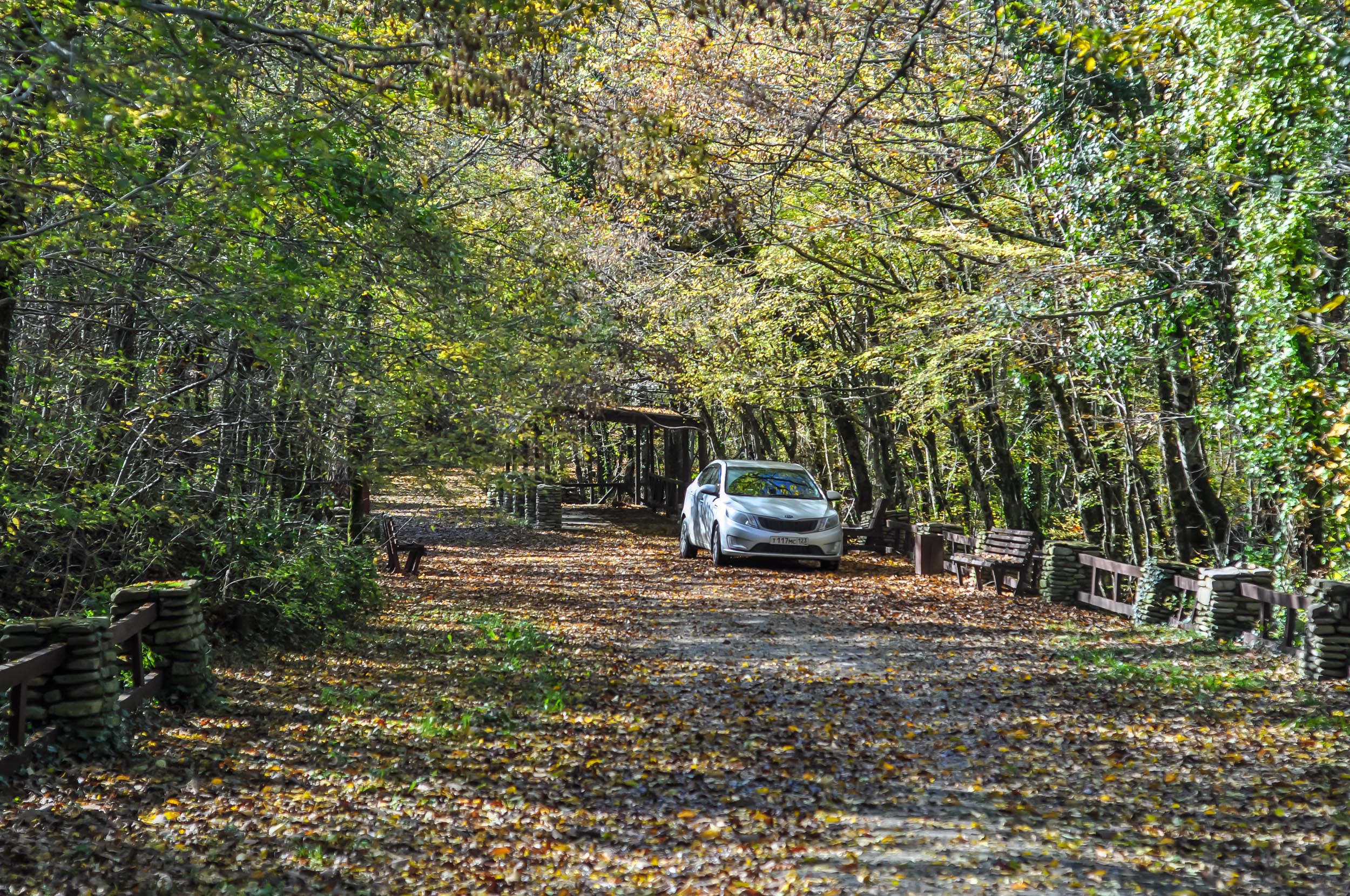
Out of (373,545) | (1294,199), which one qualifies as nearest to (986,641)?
(1294,199)

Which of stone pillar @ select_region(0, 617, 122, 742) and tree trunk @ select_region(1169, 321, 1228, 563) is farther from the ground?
tree trunk @ select_region(1169, 321, 1228, 563)

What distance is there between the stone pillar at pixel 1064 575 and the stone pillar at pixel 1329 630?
491 centimetres

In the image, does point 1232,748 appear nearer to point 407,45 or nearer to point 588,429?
point 407,45

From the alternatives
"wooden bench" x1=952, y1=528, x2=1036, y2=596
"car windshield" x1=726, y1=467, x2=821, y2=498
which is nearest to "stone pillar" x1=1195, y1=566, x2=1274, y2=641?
"wooden bench" x1=952, y1=528, x2=1036, y2=596

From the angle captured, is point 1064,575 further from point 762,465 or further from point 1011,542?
point 762,465

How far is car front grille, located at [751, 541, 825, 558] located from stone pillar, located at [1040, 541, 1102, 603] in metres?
3.68

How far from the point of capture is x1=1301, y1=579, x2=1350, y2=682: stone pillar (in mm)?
8523

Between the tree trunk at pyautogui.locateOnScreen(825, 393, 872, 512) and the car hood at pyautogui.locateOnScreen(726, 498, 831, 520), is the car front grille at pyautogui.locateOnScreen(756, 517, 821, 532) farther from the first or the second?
the tree trunk at pyautogui.locateOnScreen(825, 393, 872, 512)

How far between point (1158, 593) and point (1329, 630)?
3057 mm

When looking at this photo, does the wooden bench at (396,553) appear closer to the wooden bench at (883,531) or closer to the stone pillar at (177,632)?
the wooden bench at (883,531)

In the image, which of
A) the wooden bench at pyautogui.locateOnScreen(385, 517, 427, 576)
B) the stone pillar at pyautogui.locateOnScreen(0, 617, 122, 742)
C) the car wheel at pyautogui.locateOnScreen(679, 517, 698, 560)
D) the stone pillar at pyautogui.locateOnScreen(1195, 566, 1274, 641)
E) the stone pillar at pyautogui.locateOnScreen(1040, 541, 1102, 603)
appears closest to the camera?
the stone pillar at pyautogui.locateOnScreen(0, 617, 122, 742)

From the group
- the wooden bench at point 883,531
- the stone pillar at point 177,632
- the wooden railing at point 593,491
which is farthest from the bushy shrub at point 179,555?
the wooden railing at point 593,491

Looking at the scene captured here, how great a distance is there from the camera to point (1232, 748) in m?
6.87

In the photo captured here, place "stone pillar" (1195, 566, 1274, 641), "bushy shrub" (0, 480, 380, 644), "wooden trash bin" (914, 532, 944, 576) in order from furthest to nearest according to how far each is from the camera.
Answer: "wooden trash bin" (914, 532, 944, 576)
"stone pillar" (1195, 566, 1274, 641)
"bushy shrub" (0, 480, 380, 644)
